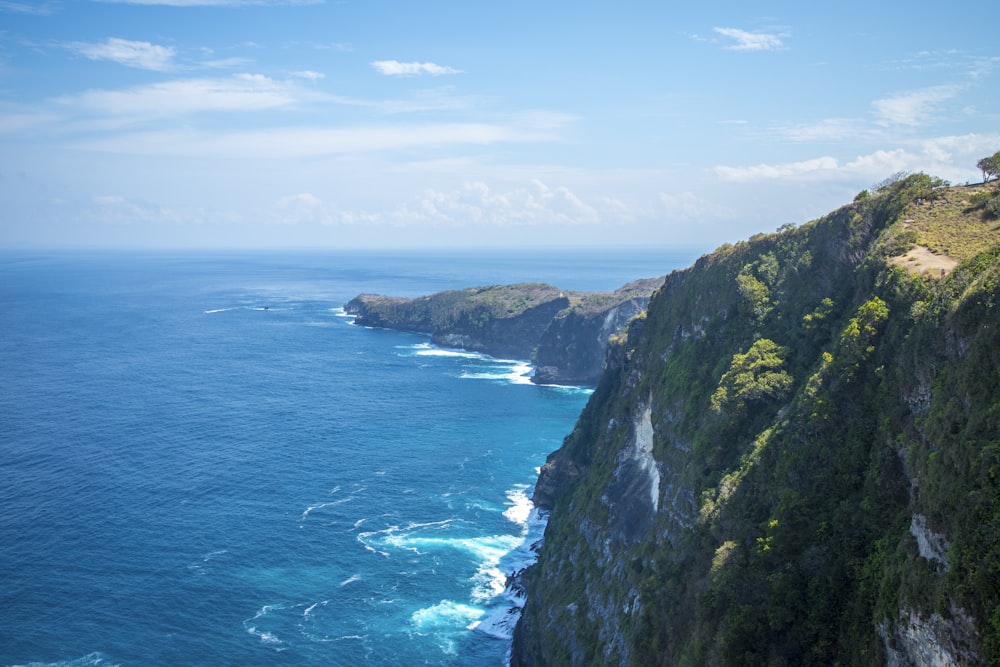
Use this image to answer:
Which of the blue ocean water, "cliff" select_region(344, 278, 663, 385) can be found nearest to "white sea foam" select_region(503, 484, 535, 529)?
the blue ocean water

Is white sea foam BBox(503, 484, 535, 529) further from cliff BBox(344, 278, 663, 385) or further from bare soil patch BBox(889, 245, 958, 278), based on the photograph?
cliff BBox(344, 278, 663, 385)

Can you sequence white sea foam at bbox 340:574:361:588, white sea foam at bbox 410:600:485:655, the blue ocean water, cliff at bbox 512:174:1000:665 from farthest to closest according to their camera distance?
white sea foam at bbox 340:574:361:588 → white sea foam at bbox 410:600:485:655 → the blue ocean water → cliff at bbox 512:174:1000:665

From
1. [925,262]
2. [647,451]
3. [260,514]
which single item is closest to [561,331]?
[260,514]

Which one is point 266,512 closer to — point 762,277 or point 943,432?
point 762,277

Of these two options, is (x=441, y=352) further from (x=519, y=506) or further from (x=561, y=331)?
(x=519, y=506)

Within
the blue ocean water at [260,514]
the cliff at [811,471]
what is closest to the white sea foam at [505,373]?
the blue ocean water at [260,514]
